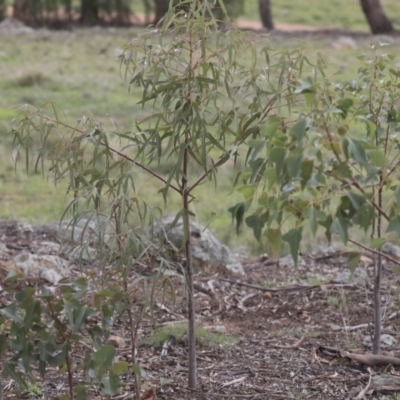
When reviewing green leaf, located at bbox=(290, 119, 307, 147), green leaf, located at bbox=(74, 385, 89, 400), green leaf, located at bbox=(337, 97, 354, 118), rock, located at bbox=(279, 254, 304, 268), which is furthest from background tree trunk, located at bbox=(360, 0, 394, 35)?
green leaf, located at bbox=(290, 119, 307, 147)

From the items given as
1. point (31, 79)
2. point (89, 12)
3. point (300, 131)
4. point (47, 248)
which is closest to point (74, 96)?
point (31, 79)

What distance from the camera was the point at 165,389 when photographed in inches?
144

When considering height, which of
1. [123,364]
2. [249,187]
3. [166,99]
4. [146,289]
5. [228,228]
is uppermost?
[166,99]

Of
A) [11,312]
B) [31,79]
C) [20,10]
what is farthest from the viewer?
[20,10]

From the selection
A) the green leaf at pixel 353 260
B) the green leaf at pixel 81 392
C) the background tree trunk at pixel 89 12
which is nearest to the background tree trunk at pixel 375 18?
the background tree trunk at pixel 89 12

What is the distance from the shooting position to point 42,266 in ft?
17.0

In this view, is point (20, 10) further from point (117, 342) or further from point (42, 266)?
point (117, 342)

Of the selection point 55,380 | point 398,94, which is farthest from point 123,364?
point 398,94

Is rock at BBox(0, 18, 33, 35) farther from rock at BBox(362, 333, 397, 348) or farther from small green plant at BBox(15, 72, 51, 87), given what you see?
rock at BBox(362, 333, 397, 348)

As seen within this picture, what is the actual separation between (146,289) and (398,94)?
1433mm

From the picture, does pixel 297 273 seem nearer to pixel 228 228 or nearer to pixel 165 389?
pixel 228 228

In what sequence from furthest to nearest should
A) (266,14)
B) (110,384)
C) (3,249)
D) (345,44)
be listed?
1. (266,14)
2. (345,44)
3. (3,249)
4. (110,384)

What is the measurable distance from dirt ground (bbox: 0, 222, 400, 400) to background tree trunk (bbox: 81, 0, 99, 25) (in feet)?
69.0

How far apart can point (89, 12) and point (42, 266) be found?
73.1 ft
